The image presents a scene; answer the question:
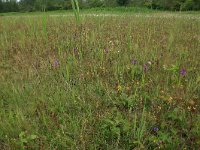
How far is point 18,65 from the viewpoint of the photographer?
359 cm

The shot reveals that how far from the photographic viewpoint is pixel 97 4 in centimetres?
2573

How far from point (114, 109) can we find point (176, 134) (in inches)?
24.1

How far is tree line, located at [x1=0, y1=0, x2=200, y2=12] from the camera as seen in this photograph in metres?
6.44

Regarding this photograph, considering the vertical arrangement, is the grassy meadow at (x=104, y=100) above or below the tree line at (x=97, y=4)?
below

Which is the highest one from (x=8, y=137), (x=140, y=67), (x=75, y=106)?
(x=140, y=67)

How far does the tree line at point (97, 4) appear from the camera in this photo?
6438 millimetres

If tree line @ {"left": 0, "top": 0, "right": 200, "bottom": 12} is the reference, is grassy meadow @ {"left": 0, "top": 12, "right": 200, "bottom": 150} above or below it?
below

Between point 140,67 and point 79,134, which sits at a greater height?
point 140,67

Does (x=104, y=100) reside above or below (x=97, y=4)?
below

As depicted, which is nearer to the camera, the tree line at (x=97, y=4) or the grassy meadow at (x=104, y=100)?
the grassy meadow at (x=104, y=100)

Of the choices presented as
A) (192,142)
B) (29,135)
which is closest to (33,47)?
(29,135)

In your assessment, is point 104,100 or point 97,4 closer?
point 104,100

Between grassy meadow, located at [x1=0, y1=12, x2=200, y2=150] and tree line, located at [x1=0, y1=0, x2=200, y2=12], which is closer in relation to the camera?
grassy meadow, located at [x1=0, y1=12, x2=200, y2=150]

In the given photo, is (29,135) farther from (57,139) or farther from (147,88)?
(147,88)
